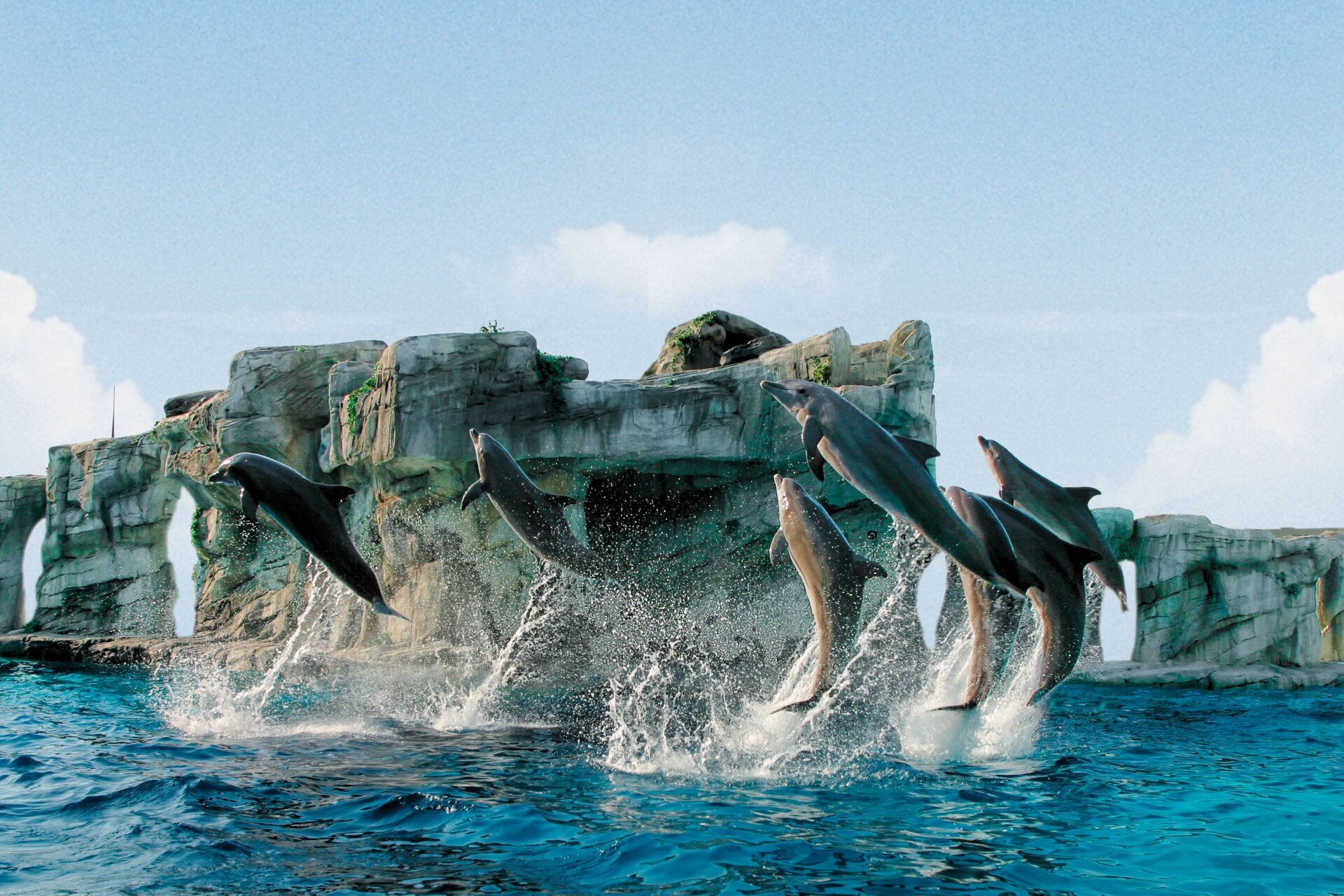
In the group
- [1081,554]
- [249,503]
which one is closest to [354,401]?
[249,503]

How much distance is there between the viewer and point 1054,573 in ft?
22.0

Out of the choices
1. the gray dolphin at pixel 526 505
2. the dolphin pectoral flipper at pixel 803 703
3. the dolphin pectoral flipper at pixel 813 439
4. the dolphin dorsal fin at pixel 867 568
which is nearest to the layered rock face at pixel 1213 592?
the gray dolphin at pixel 526 505

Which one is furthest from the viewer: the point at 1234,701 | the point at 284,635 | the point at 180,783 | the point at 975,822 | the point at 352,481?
the point at 284,635

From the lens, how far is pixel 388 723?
10.0 metres

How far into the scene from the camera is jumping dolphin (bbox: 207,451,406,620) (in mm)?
7617

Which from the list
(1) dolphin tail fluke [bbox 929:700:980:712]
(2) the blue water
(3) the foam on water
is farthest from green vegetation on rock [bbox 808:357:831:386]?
(1) dolphin tail fluke [bbox 929:700:980:712]

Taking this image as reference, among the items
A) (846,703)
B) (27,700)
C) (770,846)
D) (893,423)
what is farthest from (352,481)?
(770,846)

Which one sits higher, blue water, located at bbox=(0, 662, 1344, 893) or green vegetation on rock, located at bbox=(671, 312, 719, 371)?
green vegetation on rock, located at bbox=(671, 312, 719, 371)

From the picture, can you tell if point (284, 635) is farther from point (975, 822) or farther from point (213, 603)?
point (975, 822)

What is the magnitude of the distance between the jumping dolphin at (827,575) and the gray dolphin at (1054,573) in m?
0.83

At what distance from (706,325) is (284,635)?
27.4 feet

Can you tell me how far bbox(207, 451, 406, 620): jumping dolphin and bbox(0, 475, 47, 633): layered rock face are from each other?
1831 cm

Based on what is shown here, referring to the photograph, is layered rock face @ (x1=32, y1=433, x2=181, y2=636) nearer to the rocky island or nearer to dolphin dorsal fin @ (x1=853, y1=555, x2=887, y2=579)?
the rocky island

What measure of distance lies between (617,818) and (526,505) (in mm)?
3115
